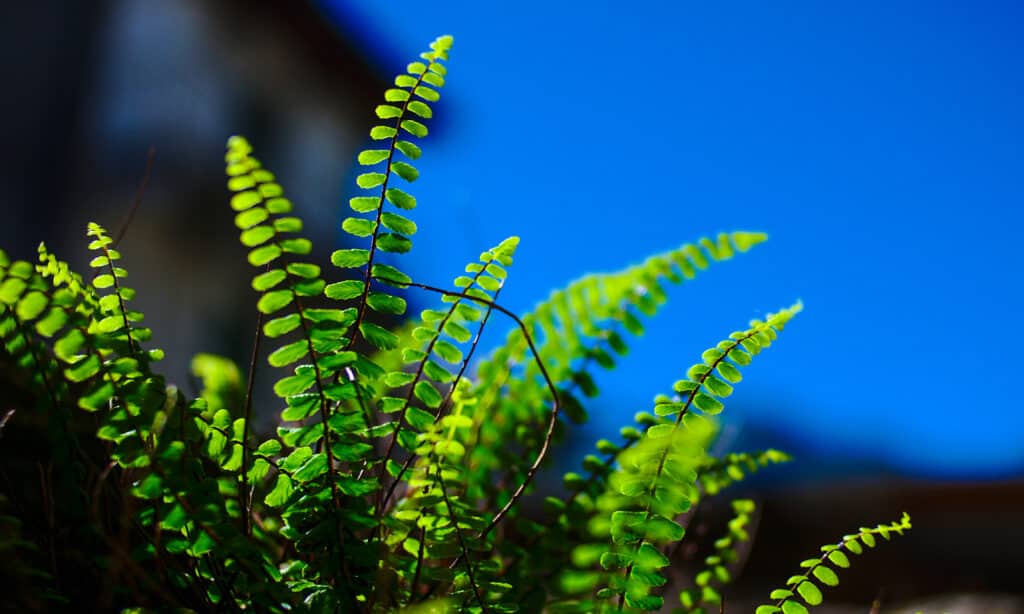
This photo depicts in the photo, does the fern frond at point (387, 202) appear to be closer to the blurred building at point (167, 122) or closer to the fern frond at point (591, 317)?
the fern frond at point (591, 317)

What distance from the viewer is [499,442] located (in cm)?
94

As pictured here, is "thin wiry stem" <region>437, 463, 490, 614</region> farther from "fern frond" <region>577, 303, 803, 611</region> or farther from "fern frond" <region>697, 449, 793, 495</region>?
"fern frond" <region>697, 449, 793, 495</region>

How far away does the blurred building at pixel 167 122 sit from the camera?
908cm

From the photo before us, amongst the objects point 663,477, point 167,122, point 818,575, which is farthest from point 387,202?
point 167,122

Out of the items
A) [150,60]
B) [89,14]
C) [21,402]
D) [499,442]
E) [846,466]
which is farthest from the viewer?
[150,60]

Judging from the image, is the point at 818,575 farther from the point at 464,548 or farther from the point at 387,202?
the point at 387,202

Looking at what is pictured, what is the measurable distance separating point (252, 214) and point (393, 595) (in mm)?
322

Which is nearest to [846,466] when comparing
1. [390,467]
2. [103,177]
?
[390,467]

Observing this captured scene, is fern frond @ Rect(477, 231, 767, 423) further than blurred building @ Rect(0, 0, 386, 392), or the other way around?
blurred building @ Rect(0, 0, 386, 392)

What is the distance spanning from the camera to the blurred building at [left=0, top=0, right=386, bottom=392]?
9078mm

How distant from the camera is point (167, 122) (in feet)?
32.8

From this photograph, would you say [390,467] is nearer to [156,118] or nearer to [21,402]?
[21,402]

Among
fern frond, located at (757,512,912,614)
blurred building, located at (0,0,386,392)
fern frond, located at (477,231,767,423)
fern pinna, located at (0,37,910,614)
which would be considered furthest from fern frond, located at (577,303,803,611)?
blurred building, located at (0,0,386,392)

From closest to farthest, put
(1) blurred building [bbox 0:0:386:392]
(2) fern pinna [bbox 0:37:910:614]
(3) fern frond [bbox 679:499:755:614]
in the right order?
1. (2) fern pinna [bbox 0:37:910:614]
2. (3) fern frond [bbox 679:499:755:614]
3. (1) blurred building [bbox 0:0:386:392]
